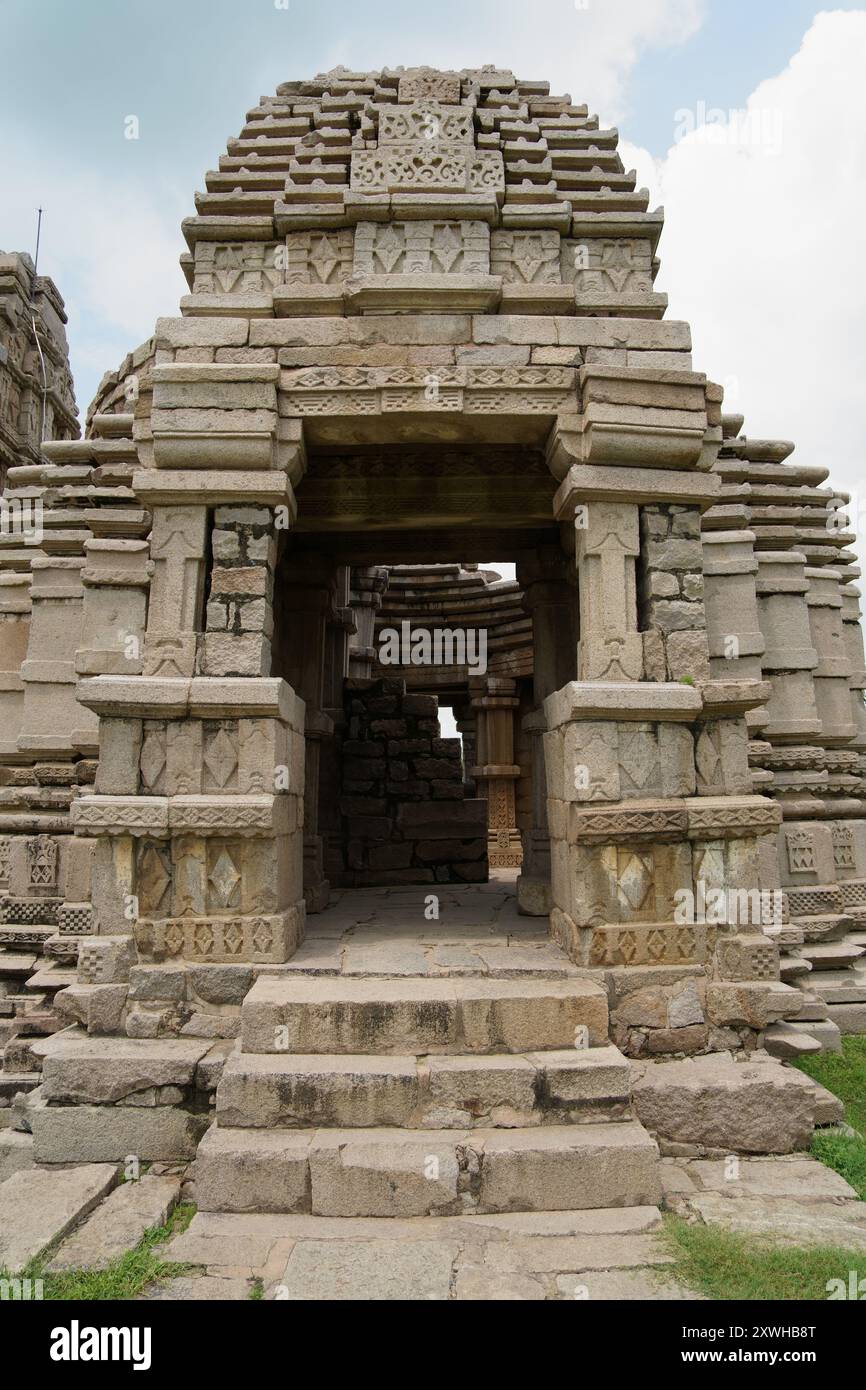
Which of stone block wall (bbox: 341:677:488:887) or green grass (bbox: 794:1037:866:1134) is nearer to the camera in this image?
green grass (bbox: 794:1037:866:1134)

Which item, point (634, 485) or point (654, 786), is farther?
point (634, 485)

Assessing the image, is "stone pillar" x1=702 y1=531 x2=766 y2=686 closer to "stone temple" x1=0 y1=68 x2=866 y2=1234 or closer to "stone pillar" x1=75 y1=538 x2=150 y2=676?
"stone temple" x1=0 y1=68 x2=866 y2=1234

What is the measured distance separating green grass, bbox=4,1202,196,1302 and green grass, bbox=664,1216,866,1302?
1721 millimetres

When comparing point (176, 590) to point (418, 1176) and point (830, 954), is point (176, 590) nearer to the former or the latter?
point (418, 1176)

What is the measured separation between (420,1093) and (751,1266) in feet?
4.33

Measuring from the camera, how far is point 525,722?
22.4 ft

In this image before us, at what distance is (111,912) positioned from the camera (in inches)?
163

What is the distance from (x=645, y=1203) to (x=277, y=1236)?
4.63 feet

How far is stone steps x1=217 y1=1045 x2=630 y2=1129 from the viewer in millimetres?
3348

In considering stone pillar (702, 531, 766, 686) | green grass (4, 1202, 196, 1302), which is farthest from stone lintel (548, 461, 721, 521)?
green grass (4, 1202, 196, 1302)

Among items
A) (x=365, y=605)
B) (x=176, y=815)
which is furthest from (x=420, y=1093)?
(x=365, y=605)

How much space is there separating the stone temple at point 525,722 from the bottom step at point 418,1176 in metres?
0.01

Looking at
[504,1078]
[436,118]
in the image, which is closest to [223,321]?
[436,118]
